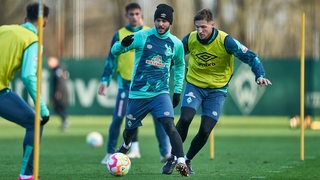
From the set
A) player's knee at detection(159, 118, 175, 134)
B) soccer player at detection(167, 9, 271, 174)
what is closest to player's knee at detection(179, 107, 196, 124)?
soccer player at detection(167, 9, 271, 174)

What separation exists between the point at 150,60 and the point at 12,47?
7.83 feet

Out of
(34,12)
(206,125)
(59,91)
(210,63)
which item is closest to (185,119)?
(206,125)

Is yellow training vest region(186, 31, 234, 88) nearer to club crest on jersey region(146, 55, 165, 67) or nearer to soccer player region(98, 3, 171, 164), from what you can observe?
club crest on jersey region(146, 55, 165, 67)

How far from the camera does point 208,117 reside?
13094 millimetres

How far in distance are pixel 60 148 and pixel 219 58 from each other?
701 centimetres

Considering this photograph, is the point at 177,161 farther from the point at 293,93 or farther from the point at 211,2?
the point at 211,2

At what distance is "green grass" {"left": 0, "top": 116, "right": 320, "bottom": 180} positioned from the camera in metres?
13.2

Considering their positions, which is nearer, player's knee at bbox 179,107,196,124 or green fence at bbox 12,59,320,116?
player's knee at bbox 179,107,196,124

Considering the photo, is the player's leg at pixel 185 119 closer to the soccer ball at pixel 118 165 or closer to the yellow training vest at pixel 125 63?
the soccer ball at pixel 118 165

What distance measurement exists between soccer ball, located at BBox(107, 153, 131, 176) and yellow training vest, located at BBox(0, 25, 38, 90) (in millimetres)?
2143

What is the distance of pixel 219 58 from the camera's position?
13172 millimetres

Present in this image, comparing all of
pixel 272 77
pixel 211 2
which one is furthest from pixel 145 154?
pixel 211 2

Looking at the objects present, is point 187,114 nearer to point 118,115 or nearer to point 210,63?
point 210,63

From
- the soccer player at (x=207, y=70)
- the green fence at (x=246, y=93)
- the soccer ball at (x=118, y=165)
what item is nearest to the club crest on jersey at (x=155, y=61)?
the soccer player at (x=207, y=70)
